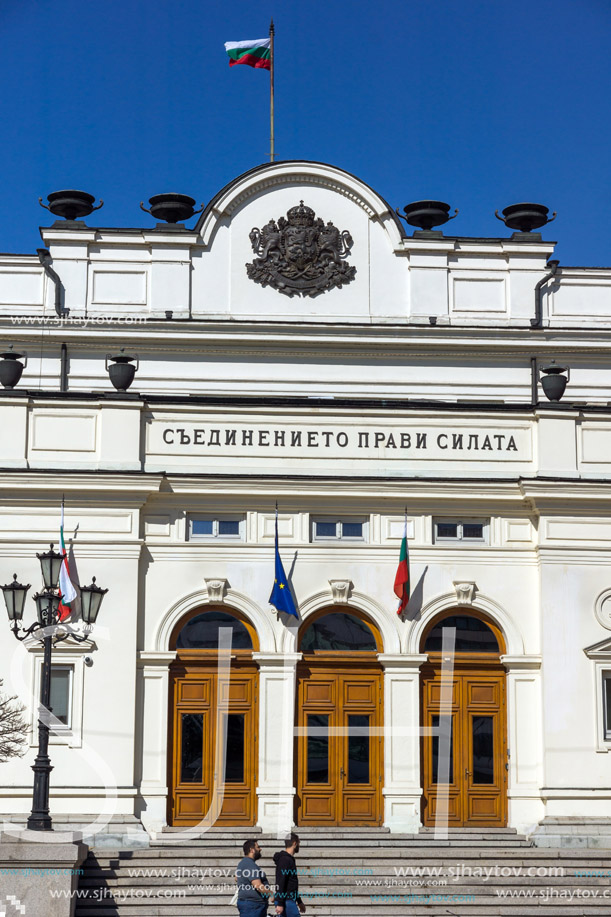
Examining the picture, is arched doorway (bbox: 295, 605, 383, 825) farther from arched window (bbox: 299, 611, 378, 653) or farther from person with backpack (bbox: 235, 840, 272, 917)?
person with backpack (bbox: 235, 840, 272, 917)

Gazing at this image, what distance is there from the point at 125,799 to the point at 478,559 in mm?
7466

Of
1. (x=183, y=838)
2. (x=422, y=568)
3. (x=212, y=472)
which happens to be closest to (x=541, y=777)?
(x=422, y=568)

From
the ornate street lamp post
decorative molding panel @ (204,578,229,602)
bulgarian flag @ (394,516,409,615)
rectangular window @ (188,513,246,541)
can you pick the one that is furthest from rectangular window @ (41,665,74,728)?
bulgarian flag @ (394,516,409,615)

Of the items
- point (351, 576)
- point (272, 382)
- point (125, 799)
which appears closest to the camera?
point (125, 799)

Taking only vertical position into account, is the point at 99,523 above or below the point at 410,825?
above

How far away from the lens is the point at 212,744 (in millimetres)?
25203

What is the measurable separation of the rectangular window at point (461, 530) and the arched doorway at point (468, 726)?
1295mm

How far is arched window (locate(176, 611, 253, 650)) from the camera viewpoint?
25.5 m

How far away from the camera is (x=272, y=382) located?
105ft

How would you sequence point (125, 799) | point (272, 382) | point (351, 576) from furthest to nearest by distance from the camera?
point (272, 382) < point (351, 576) < point (125, 799)

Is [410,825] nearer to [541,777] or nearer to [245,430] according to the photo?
[541,777]

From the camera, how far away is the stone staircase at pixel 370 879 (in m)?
21.6

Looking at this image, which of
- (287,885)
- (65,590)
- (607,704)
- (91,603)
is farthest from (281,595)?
(287,885)

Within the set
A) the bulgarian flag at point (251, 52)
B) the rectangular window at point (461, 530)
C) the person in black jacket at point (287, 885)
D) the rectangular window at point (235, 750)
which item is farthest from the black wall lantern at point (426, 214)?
the person in black jacket at point (287, 885)
